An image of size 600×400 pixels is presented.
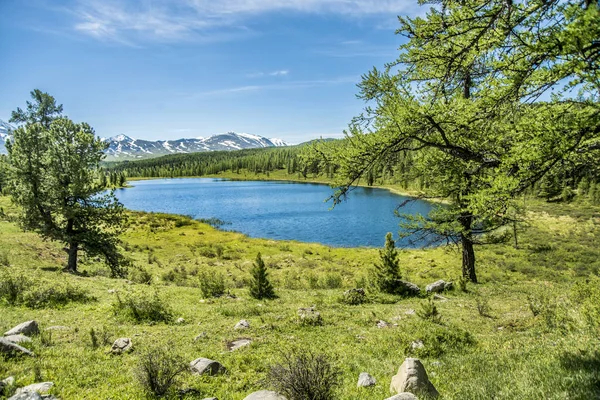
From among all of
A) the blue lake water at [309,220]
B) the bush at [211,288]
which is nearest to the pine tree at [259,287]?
the bush at [211,288]

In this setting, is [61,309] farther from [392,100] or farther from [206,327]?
[392,100]

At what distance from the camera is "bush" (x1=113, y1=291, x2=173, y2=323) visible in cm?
1186

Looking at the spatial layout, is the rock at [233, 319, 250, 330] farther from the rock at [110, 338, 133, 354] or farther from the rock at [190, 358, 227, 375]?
the rock at [190, 358, 227, 375]

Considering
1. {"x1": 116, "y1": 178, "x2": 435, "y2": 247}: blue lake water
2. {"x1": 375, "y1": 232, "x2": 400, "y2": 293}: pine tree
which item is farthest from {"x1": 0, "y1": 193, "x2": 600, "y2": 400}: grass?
{"x1": 116, "y1": 178, "x2": 435, "y2": 247}: blue lake water

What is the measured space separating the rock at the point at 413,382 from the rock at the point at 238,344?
4629mm

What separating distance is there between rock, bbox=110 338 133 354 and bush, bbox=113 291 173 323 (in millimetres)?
2754

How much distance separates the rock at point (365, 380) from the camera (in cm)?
667

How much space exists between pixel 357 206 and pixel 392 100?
269ft

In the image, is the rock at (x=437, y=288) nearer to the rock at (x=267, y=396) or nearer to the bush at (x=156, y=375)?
the rock at (x=267, y=396)

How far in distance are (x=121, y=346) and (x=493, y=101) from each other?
10430 millimetres

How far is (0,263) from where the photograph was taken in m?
17.8

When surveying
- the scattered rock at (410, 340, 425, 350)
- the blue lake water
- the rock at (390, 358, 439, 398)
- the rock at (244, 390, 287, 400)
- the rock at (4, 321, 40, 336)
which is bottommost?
the blue lake water

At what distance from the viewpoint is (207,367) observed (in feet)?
24.3

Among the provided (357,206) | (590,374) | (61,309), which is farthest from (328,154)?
(357,206)
